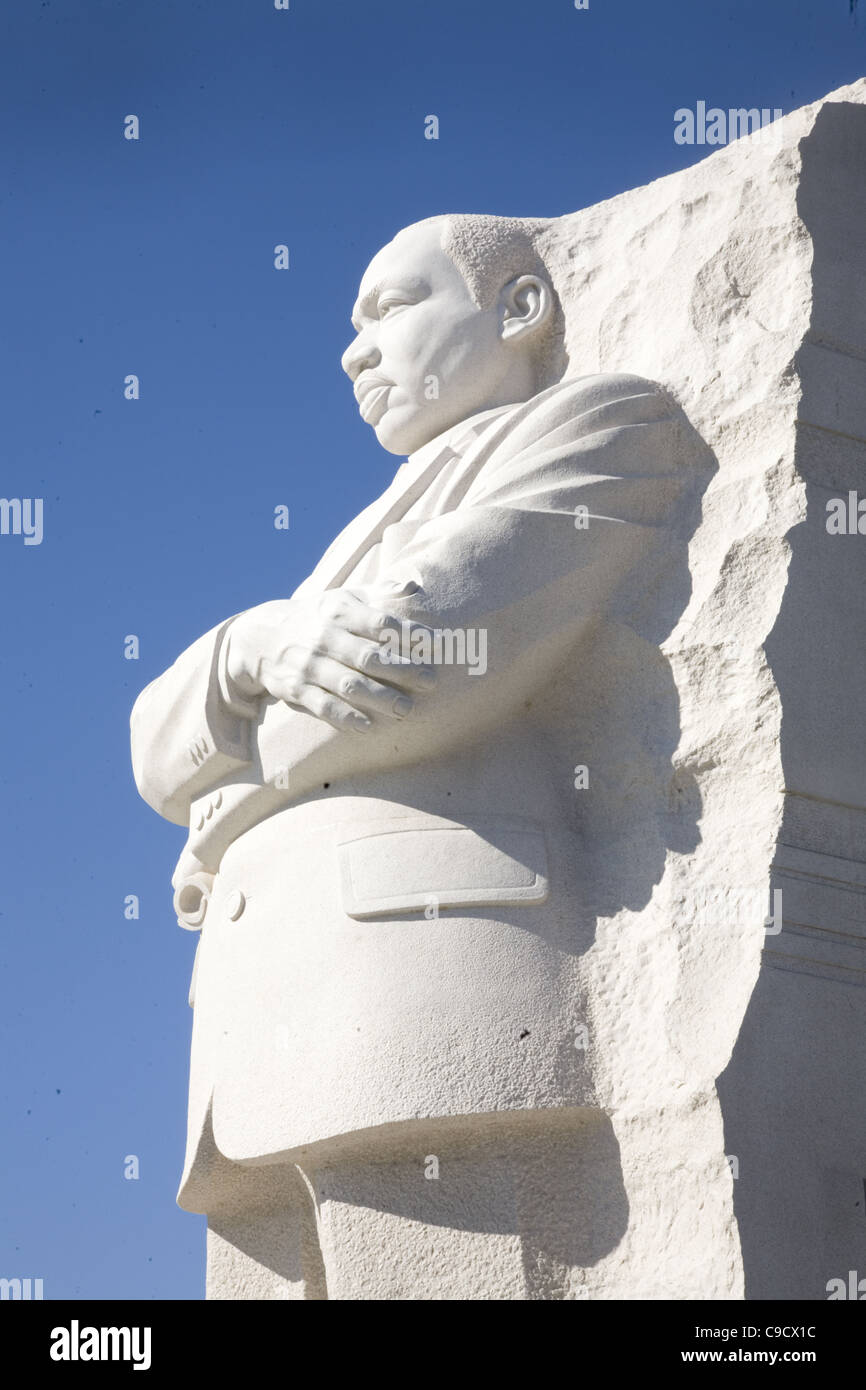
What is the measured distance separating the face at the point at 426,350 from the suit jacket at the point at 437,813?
1.04ft

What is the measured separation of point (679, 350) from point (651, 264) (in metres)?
0.32

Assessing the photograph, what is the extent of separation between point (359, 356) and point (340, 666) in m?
1.37

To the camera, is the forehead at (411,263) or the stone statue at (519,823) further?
the forehead at (411,263)

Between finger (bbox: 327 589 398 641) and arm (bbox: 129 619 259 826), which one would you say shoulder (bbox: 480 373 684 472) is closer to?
finger (bbox: 327 589 398 641)

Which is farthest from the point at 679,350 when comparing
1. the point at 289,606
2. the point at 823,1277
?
the point at 823,1277

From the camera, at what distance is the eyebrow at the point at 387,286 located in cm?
555

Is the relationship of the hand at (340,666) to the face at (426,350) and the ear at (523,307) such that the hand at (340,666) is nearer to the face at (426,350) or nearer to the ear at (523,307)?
the face at (426,350)

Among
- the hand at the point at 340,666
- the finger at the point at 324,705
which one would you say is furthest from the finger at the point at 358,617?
the finger at the point at 324,705

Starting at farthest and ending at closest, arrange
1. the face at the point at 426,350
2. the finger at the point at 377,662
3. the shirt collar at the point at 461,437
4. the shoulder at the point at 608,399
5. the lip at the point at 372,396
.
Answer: the lip at the point at 372,396, the face at the point at 426,350, the shirt collar at the point at 461,437, the shoulder at the point at 608,399, the finger at the point at 377,662

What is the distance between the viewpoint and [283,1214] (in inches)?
201

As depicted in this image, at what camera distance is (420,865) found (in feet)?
15.2

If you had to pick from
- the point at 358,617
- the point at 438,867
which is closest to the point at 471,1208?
the point at 438,867

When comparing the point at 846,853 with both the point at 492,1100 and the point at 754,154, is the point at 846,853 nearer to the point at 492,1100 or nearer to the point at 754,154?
the point at 492,1100

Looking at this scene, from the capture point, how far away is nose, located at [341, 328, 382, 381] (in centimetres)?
563
